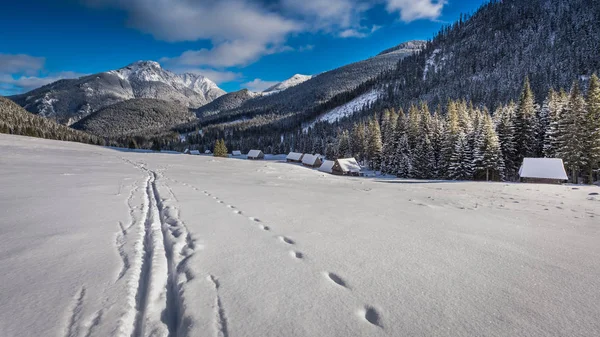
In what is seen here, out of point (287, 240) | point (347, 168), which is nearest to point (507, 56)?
point (347, 168)

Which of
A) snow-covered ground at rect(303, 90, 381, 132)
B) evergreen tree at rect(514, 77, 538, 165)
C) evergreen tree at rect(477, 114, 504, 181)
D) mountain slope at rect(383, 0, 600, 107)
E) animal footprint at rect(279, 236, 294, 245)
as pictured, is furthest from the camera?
snow-covered ground at rect(303, 90, 381, 132)

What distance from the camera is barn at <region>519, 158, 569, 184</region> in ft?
100

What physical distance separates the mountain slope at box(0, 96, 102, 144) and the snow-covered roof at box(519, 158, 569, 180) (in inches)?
5877

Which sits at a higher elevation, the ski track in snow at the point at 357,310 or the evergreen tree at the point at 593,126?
the evergreen tree at the point at 593,126

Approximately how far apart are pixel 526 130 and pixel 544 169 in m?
12.3

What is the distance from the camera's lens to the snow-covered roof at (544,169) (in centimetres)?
3050

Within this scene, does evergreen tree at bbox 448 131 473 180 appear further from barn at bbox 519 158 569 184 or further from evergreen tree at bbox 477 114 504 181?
barn at bbox 519 158 569 184

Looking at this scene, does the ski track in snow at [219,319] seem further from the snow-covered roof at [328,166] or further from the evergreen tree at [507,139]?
the snow-covered roof at [328,166]

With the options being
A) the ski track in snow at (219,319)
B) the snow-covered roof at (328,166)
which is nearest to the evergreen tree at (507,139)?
the snow-covered roof at (328,166)

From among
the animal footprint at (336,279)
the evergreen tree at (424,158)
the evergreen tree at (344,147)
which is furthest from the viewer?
the evergreen tree at (344,147)

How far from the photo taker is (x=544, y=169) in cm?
3134

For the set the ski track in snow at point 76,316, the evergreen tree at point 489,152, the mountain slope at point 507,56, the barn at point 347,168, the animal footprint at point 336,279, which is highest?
the mountain slope at point 507,56

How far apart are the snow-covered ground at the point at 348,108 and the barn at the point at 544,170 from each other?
427 feet

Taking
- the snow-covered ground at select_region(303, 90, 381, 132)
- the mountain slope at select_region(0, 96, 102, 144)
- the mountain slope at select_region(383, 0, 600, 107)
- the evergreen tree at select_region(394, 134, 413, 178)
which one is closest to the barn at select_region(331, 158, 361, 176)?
the evergreen tree at select_region(394, 134, 413, 178)
